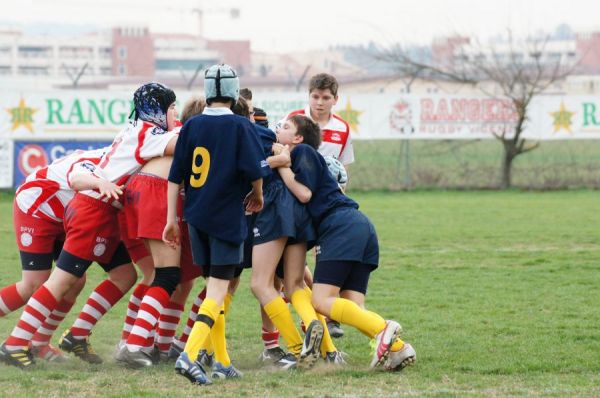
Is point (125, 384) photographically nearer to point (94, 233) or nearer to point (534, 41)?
point (94, 233)

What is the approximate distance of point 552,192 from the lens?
22.5 m

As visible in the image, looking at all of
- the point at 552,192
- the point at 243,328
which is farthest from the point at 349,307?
the point at 552,192

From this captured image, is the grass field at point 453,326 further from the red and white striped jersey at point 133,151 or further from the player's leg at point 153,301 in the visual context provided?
the red and white striped jersey at point 133,151

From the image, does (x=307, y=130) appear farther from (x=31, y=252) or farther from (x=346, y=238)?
(x=31, y=252)

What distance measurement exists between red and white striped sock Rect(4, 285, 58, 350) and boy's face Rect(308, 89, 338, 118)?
241cm

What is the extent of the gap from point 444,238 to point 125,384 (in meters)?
8.81

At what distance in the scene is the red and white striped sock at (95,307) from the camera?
6.97 m

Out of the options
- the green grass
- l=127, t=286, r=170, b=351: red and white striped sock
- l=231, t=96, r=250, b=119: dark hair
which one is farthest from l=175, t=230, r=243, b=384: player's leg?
the green grass

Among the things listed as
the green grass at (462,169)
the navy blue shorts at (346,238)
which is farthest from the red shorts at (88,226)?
the green grass at (462,169)

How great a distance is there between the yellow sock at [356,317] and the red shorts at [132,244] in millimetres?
1278

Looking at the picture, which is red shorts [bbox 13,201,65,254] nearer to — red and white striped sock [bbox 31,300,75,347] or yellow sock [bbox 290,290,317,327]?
red and white striped sock [bbox 31,300,75,347]

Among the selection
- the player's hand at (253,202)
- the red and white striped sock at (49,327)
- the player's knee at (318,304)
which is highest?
the player's hand at (253,202)

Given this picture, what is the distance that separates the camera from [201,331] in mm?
6020

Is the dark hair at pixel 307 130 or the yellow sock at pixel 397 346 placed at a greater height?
the dark hair at pixel 307 130
